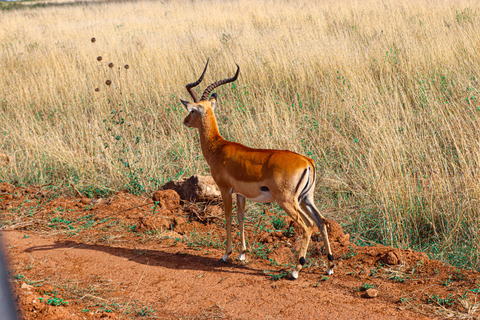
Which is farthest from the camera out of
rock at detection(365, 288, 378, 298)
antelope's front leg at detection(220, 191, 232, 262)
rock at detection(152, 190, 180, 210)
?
rock at detection(152, 190, 180, 210)

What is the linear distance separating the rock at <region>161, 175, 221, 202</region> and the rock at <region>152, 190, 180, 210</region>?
0.31ft

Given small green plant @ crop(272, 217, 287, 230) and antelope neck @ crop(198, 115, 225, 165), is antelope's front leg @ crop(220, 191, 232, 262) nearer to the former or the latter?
antelope neck @ crop(198, 115, 225, 165)

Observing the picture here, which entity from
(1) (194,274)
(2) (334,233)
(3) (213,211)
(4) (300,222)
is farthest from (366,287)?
(3) (213,211)

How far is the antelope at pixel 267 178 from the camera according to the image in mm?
3857

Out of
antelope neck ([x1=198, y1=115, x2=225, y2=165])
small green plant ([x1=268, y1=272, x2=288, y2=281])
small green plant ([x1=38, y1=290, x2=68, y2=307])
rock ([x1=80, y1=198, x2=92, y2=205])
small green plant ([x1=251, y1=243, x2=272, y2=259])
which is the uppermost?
antelope neck ([x1=198, y1=115, x2=225, y2=165])

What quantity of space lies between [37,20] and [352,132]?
2037cm

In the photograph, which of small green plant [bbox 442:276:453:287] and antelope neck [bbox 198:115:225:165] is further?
antelope neck [bbox 198:115:225:165]

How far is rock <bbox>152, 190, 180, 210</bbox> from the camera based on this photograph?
19.1ft

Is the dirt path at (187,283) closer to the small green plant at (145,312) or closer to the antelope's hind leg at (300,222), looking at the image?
the small green plant at (145,312)

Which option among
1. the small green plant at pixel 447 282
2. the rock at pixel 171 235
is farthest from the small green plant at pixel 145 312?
the small green plant at pixel 447 282

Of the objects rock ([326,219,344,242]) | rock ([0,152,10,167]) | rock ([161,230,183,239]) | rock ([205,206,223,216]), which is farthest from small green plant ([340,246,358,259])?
rock ([0,152,10,167])

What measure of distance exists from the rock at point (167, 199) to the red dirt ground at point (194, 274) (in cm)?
1

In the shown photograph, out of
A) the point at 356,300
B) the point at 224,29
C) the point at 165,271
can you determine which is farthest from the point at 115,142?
the point at 224,29

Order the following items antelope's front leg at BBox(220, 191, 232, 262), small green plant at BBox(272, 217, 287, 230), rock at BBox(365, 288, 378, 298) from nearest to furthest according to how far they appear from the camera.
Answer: rock at BBox(365, 288, 378, 298) → antelope's front leg at BBox(220, 191, 232, 262) → small green plant at BBox(272, 217, 287, 230)
